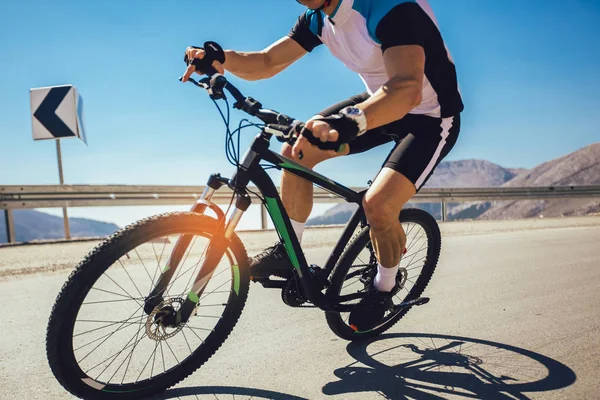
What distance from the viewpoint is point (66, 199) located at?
1002cm

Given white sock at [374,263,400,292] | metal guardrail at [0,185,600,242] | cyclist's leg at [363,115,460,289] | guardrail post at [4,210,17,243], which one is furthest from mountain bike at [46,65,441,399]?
guardrail post at [4,210,17,243]

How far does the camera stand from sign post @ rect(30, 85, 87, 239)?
32.1 ft

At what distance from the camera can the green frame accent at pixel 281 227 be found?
112 inches

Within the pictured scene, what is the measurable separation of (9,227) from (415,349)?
8624mm

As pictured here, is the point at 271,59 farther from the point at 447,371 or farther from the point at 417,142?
the point at 447,371

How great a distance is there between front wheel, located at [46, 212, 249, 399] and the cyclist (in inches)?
11.1

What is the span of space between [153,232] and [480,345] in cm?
224

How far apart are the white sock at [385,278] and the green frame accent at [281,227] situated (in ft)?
2.21

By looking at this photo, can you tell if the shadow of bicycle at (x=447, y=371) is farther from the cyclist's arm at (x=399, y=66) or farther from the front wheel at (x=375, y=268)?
the cyclist's arm at (x=399, y=66)

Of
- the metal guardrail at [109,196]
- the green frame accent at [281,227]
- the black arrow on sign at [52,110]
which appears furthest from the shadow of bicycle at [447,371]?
the black arrow on sign at [52,110]

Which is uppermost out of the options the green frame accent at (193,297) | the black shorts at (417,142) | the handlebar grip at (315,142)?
the black shorts at (417,142)

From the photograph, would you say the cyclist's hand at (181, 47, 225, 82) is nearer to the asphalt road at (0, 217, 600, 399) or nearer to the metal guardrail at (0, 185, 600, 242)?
the asphalt road at (0, 217, 600, 399)

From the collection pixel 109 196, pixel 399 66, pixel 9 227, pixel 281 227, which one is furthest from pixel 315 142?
pixel 109 196

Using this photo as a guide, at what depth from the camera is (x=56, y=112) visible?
9773 millimetres
